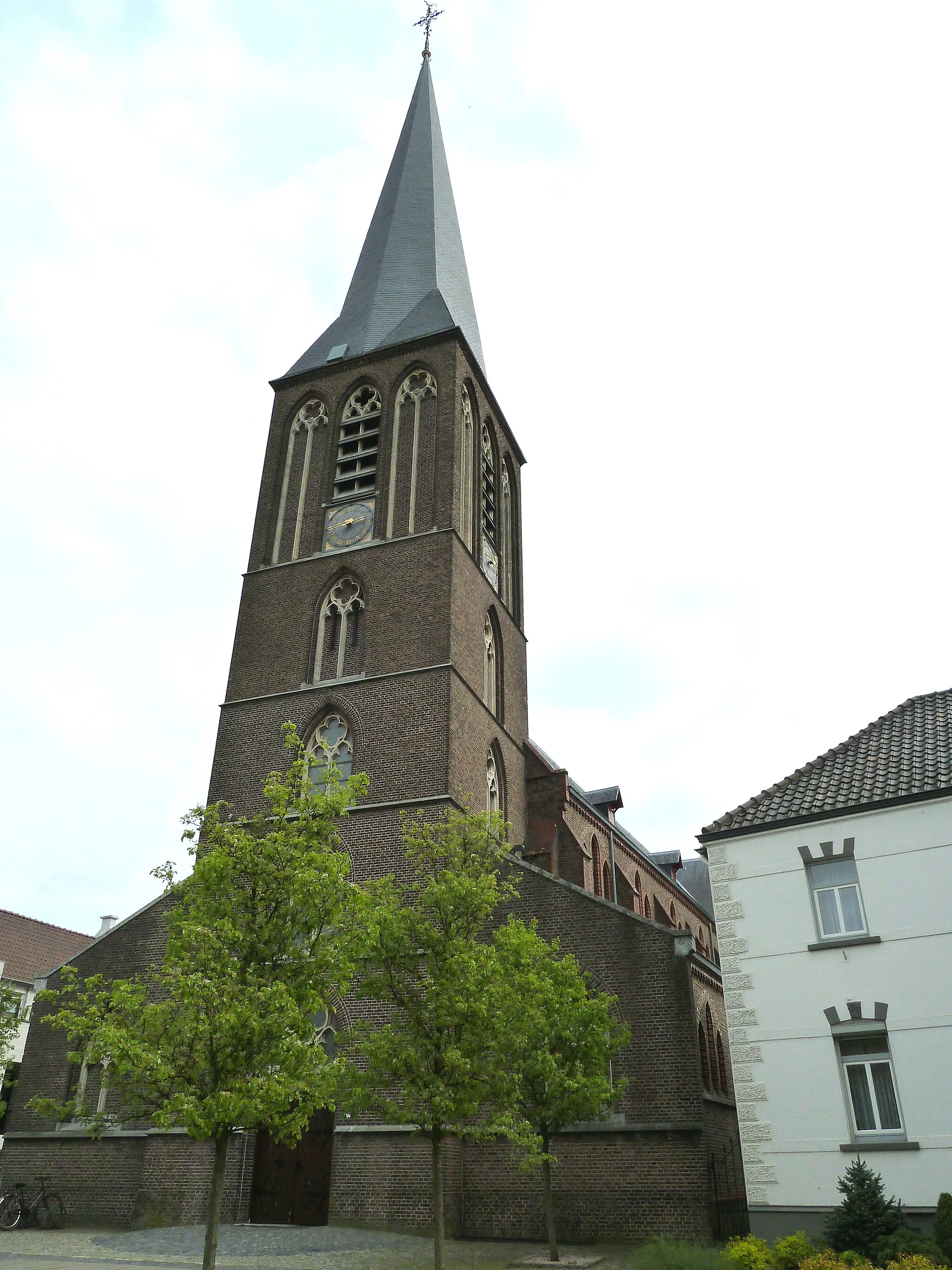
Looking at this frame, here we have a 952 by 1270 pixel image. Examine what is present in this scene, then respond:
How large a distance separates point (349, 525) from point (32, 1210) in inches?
656

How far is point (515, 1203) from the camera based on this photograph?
17656 mm

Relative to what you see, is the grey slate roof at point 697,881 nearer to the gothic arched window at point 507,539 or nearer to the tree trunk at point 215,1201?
the gothic arched window at point 507,539

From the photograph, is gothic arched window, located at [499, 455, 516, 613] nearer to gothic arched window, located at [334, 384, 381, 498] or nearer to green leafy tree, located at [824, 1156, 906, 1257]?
gothic arched window, located at [334, 384, 381, 498]

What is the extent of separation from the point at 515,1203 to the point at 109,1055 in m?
9.47

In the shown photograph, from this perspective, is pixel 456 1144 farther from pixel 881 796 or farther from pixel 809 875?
pixel 881 796

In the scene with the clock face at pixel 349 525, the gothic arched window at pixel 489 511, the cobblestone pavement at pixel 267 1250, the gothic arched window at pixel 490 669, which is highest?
the gothic arched window at pixel 489 511

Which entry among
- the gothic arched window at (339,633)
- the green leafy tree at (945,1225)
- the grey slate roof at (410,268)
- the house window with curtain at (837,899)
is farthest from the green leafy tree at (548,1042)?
the grey slate roof at (410,268)

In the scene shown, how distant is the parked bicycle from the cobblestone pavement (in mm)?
1316

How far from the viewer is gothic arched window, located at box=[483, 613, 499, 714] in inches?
1031

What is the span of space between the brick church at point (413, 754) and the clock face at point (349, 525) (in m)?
0.08

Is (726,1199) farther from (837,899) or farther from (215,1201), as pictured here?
(215,1201)

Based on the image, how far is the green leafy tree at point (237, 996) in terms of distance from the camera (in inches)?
438

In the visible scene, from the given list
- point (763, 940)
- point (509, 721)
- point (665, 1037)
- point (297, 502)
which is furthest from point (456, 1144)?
point (297, 502)

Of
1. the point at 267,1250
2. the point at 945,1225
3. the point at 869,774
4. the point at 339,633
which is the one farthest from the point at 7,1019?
the point at 945,1225
